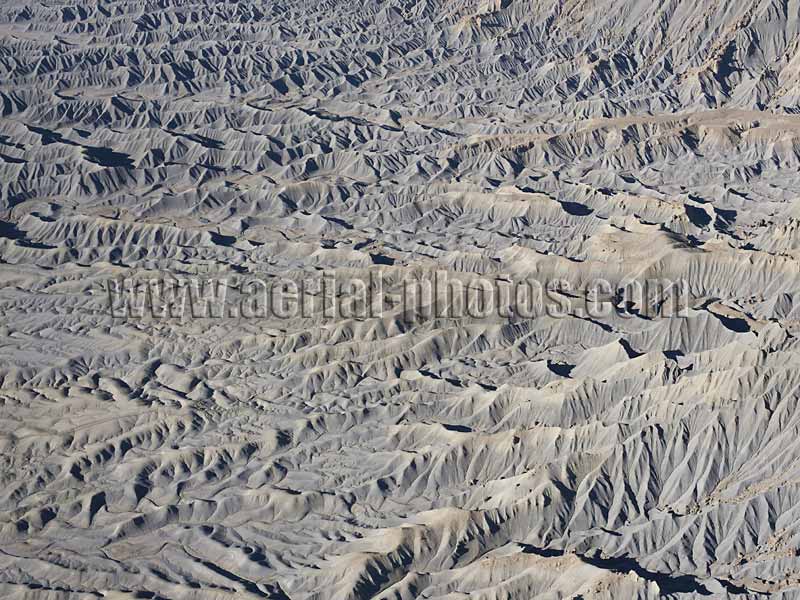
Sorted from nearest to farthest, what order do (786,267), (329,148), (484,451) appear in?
(484,451), (786,267), (329,148)

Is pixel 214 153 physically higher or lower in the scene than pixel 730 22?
lower

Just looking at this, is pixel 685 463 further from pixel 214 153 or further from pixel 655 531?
pixel 214 153

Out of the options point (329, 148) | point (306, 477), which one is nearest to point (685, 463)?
point (306, 477)

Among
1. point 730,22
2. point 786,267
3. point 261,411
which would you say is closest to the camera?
point 261,411

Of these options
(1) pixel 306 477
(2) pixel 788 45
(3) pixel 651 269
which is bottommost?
(1) pixel 306 477

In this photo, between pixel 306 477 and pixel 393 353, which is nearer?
pixel 306 477

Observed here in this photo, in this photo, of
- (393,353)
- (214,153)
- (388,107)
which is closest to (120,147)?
(214,153)

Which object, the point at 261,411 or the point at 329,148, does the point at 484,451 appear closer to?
the point at 261,411
